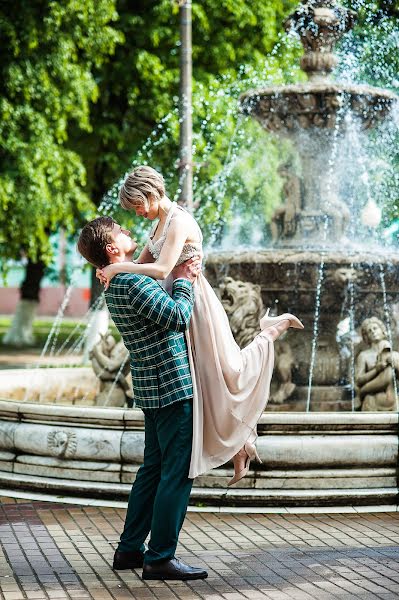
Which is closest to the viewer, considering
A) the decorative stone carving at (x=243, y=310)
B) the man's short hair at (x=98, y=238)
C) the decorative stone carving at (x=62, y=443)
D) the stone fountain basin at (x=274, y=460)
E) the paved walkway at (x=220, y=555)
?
the paved walkway at (x=220, y=555)

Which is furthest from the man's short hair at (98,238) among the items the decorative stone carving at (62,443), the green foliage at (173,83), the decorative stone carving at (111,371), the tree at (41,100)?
the green foliage at (173,83)

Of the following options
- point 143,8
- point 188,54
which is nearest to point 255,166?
point 143,8

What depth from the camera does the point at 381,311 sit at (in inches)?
417

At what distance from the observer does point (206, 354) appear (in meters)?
5.22

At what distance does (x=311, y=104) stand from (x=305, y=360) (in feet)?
8.68

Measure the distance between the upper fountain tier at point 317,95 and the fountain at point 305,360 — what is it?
1 cm

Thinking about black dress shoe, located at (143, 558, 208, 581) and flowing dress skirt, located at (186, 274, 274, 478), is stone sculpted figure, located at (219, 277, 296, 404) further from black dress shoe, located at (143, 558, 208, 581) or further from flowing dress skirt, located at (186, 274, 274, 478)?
black dress shoe, located at (143, 558, 208, 581)

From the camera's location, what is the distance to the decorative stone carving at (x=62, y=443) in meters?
7.20

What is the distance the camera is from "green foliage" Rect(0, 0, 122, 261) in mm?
20391

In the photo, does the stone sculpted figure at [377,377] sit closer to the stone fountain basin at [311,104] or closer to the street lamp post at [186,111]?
the stone fountain basin at [311,104]

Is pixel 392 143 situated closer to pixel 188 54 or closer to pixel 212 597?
pixel 188 54

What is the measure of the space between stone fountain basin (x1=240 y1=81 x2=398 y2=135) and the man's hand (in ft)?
20.4

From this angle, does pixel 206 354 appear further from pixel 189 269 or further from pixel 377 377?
pixel 377 377

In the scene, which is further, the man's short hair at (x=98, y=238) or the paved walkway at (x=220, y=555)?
the man's short hair at (x=98, y=238)
